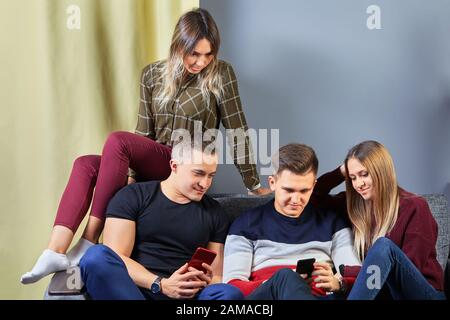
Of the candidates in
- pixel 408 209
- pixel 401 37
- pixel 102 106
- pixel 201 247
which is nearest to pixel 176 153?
pixel 201 247

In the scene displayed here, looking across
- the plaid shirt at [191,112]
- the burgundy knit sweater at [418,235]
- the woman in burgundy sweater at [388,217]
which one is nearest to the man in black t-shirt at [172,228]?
the plaid shirt at [191,112]

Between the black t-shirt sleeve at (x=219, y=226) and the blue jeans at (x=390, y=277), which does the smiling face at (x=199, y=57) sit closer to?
the black t-shirt sleeve at (x=219, y=226)

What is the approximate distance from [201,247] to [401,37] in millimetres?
1234

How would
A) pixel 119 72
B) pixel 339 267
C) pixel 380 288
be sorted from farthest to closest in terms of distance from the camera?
1. pixel 119 72
2. pixel 339 267
3. pixel 380 288

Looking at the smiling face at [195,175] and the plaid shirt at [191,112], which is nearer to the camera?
the smiling face at [195,175]

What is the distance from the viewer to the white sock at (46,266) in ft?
6.72

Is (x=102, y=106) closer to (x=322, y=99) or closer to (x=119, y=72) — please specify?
(x=119, y=72)

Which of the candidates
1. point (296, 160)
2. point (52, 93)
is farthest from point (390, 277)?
point (52, 93)

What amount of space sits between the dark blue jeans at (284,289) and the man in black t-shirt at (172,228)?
17 cm

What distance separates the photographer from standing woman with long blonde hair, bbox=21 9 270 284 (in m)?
2.21

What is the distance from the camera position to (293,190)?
7.25 feet

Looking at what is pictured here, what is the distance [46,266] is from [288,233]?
Result: 2.43 ft
